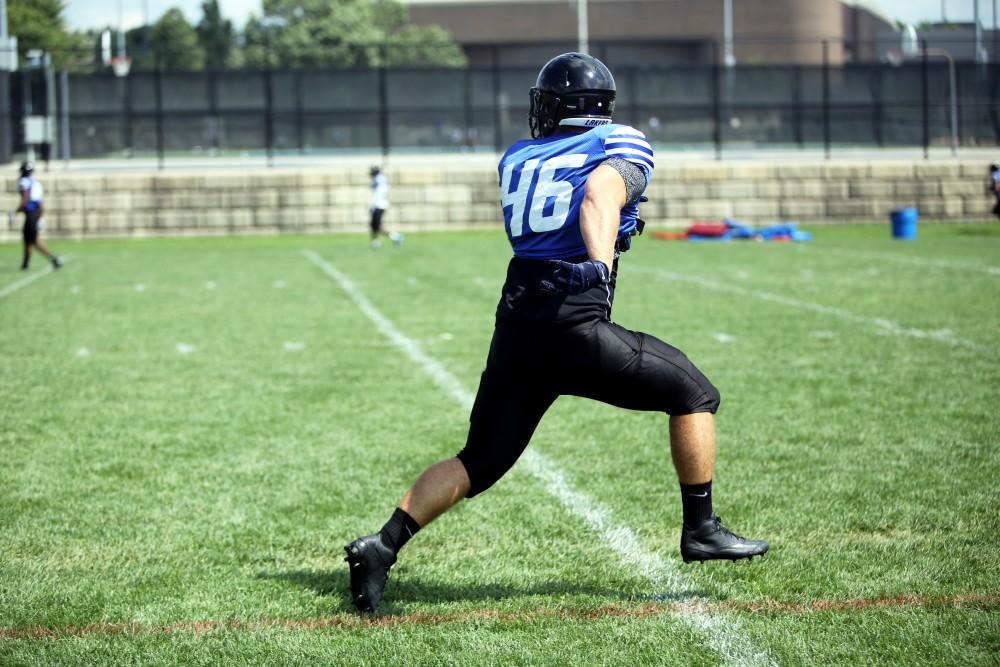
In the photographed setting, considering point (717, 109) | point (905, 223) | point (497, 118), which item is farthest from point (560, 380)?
point (717, 109)

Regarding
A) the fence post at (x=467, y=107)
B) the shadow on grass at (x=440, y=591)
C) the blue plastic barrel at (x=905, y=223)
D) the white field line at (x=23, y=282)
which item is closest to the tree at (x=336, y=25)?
the fence post at (x=467, y=107)

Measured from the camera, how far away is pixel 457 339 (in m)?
10.9

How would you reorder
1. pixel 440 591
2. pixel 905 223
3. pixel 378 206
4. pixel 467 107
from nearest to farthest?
pixel 440 591 < pixel 905 223 < pixel 378 206 < pixel 467 107

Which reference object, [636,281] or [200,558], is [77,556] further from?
[636,281]

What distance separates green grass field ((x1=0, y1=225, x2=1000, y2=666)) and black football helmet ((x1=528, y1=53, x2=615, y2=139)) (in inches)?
63.4

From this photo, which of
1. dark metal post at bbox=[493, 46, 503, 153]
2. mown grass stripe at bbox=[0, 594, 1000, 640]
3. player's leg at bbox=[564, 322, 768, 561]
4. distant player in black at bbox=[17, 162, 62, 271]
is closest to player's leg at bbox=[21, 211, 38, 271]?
distant player in black at bbox=[17, 162, 62, 271]

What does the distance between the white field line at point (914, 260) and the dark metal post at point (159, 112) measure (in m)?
15.4

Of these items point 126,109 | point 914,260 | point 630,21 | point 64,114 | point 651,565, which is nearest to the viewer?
point 651,565

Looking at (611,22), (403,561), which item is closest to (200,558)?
(403,561)

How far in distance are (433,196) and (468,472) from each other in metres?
24.3

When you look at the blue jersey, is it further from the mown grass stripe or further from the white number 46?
the mown grass stripe

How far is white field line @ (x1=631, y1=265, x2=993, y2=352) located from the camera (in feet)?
34.0

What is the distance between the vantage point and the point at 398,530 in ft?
13.6

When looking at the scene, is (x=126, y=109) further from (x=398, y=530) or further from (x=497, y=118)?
(x=398, y=530)
